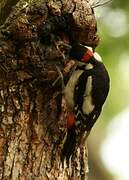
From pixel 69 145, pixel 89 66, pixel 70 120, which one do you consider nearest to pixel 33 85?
pixel 70 120

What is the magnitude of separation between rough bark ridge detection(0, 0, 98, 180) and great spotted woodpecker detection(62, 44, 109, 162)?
0.09 meters

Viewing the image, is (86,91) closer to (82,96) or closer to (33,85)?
(82,96)

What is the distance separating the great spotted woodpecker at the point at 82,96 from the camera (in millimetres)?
3723

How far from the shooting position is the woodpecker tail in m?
3.65

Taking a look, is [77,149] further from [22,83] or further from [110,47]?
[110,47]

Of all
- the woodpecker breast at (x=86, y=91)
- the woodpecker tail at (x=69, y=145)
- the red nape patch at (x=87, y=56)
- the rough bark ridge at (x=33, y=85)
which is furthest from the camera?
the red nape patch at (x=87, y=56)

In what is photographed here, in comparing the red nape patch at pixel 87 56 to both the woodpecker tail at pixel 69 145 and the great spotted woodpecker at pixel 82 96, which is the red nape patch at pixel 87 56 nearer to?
the great spotted woodpecker at pixel 82 96

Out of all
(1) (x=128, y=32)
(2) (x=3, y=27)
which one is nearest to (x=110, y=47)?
(1) (x=128, y=32)

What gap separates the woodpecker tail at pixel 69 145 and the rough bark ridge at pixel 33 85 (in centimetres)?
4

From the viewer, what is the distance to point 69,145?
3674 millimetres

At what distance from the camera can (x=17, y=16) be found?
11.2ft

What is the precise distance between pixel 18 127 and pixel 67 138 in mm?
Answer: 406

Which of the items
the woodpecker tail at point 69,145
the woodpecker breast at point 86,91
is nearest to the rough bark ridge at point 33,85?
the woodpecker tail at point 69,145

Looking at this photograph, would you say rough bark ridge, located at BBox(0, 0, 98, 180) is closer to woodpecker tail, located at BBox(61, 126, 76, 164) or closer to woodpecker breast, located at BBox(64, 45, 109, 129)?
→ woodpecker tail, located at BBox(61, 126, 76, 164)
